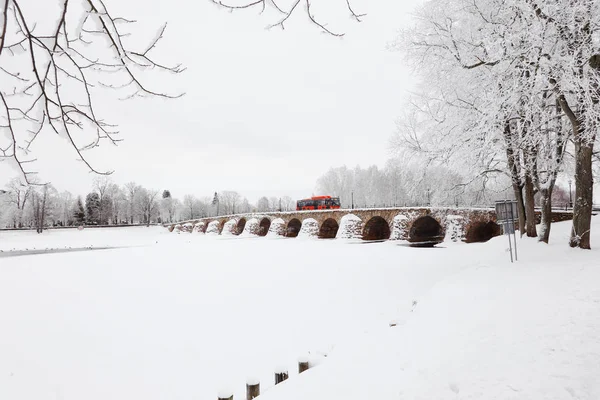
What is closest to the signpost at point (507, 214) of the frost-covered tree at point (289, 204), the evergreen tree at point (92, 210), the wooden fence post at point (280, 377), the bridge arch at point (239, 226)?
the wooden fence post at point (280, 377)

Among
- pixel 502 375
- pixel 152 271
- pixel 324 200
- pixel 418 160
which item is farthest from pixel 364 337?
pixel 324 200

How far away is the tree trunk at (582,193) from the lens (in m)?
8.77

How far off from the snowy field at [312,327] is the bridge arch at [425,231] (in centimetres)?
1346

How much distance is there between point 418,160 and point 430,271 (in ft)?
16.2

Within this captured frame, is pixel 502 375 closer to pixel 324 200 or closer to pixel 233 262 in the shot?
pixel 233 262

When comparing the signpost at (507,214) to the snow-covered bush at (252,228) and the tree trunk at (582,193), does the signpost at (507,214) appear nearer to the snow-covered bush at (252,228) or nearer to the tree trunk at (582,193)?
the tree trunk at (582,193)

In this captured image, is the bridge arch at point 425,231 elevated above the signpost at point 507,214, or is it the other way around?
the signpost at point 507,214

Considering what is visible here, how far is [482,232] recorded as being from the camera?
97.6ft

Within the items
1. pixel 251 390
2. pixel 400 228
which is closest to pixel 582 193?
pixel 251 390

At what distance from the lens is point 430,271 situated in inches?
480

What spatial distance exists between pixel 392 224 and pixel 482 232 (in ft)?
27.7

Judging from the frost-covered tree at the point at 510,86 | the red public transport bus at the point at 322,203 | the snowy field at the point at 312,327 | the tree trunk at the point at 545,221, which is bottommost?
the snowy field at the point at 312,327

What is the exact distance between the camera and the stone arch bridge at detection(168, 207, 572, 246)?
25.6 meters

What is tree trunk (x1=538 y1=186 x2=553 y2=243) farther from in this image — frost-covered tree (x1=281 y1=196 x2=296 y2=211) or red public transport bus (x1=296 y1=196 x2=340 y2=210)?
frost-covered tree (x1=281 y1=196 x2=296 y2=211)
